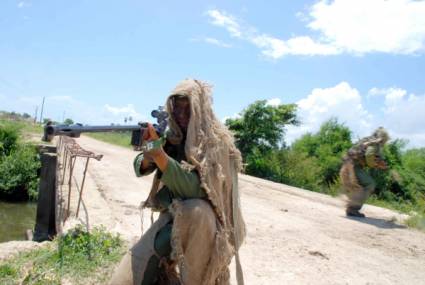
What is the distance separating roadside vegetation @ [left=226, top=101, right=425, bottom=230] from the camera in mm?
17391

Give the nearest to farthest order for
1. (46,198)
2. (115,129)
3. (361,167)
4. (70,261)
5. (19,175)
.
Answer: (115,129) → (70,261) → (361,167) → (46,198) → (19,175)

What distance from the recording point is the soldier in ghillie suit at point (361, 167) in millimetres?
7805

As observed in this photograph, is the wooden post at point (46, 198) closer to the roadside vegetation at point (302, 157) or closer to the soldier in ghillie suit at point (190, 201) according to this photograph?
the soldier in ghillie suit at point (190, 201)

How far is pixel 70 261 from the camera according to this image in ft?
13.0

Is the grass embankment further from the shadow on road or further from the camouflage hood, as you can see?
the shadow on road

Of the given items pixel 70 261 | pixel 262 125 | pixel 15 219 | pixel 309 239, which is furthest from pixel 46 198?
pixel 262 125

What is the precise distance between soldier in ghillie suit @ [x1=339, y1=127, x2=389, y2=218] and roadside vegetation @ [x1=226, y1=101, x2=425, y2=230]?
891 centimetres

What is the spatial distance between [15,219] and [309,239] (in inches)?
368

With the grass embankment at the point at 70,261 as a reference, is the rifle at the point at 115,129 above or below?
above

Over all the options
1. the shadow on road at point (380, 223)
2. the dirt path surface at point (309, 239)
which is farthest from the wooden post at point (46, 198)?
the shadow on road at point (380, 223)

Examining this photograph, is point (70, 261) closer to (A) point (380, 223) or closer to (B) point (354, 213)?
(A) point (380, 223)

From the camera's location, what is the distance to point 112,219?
6.12 meters

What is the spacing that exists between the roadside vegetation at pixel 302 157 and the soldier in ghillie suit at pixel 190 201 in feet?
47.0

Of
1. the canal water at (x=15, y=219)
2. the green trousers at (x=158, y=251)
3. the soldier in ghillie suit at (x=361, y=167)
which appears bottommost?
the canal water at (x=15, y=219)
